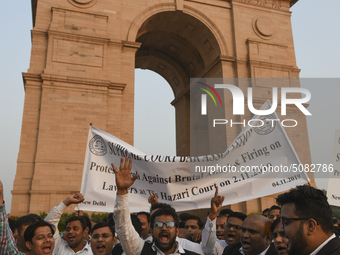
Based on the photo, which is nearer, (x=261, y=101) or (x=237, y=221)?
(x=237, y=221)

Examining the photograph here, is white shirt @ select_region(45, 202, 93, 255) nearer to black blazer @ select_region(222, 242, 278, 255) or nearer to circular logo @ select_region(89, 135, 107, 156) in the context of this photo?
circular logo @ select_region(89, 135, 107, 156)

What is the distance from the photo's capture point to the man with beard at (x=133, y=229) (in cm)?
357

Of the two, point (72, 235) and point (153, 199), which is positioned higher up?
point (153, 199)

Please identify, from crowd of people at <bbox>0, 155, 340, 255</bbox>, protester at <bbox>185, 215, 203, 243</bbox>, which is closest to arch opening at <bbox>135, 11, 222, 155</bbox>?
protester at <bbox>185, 215, 203, 243</bbox>

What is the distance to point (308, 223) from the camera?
2.39m

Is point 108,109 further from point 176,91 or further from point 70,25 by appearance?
point 176,91

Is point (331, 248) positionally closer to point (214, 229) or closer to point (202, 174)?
point (214, 229)

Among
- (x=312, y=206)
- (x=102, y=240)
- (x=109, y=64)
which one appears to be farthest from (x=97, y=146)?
(x=109, y=64)

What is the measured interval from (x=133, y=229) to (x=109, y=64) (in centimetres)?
1610

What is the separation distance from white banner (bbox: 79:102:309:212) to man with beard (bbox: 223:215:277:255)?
173cm

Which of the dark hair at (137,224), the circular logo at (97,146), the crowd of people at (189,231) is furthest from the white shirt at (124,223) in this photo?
the circular logo at (97,146)

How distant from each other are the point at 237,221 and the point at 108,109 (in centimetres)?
1389

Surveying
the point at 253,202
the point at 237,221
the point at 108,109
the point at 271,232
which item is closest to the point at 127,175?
the point at 271,232

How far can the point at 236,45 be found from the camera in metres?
21.8
